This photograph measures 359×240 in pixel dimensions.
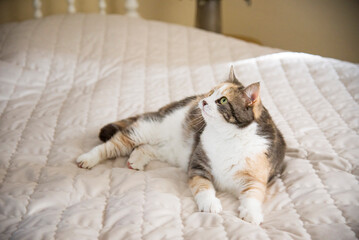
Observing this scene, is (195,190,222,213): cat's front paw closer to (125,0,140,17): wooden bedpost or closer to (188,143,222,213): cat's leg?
(188,143,222,213): cat's leg

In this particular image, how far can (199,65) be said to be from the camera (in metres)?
1.81

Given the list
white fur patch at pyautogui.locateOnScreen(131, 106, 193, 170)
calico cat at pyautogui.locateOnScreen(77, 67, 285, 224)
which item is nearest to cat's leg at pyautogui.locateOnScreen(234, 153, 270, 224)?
calico cat at pyautogui.locateOnScreen(77, 67, 285, 224)

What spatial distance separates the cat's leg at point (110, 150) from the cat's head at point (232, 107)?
0.34 meters

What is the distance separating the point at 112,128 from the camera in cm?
133

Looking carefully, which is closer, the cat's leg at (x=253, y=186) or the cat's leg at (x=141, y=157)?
the cat's leg at (x=253, y=186)

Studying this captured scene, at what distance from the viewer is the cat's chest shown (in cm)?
109

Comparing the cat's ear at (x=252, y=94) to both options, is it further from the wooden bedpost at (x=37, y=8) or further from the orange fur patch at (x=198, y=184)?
the wooden bedpost at (x=37, y=8)

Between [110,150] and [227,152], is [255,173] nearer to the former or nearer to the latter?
[227,152]

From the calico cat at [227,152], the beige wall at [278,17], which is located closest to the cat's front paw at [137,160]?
the calico cat at [227,152]

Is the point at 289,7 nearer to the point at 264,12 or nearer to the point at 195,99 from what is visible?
the point at 264,12

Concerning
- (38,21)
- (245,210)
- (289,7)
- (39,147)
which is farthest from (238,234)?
(289,7)

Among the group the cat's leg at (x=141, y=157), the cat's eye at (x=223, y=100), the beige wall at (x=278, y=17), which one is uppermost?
the cat's eye at (x=223, y=100)

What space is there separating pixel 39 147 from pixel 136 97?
50 cm

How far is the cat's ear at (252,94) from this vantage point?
1018 millimetres
